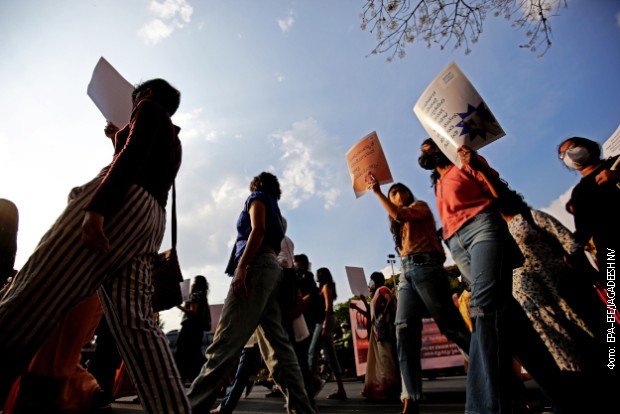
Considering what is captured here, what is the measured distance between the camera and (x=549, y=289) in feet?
10.7

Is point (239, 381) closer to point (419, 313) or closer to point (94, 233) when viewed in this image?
point (419, 313)

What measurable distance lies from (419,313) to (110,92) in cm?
289

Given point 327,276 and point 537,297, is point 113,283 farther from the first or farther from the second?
point 327,276

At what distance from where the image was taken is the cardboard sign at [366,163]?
3.91 m

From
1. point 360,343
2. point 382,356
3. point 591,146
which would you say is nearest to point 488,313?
point 591,146

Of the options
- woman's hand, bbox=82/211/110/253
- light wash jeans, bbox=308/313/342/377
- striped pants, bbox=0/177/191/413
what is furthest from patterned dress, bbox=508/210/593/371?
woman's hand, bbox=82/211/110/253

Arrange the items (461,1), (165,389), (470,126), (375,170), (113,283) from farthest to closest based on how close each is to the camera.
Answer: (461,1) → (375,170) → (470,126) → (113,283) → (165,389)

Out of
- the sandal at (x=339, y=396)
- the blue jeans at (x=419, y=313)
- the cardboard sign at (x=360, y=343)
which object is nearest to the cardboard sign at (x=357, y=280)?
the cardboard sign at (x=360, y=343)

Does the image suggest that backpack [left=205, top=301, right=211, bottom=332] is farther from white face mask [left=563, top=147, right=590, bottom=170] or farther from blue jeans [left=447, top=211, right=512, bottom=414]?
white face mask [left=563, top=147, right=590, bottom=170]

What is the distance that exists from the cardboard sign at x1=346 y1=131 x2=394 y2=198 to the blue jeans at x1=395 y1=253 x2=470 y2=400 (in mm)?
966

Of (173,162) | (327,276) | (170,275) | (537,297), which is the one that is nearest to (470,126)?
(537,297)

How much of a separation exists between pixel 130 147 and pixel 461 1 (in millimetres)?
4261

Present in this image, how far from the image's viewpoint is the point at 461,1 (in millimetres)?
4434

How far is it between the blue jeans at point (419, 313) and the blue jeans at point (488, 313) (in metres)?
0.53
